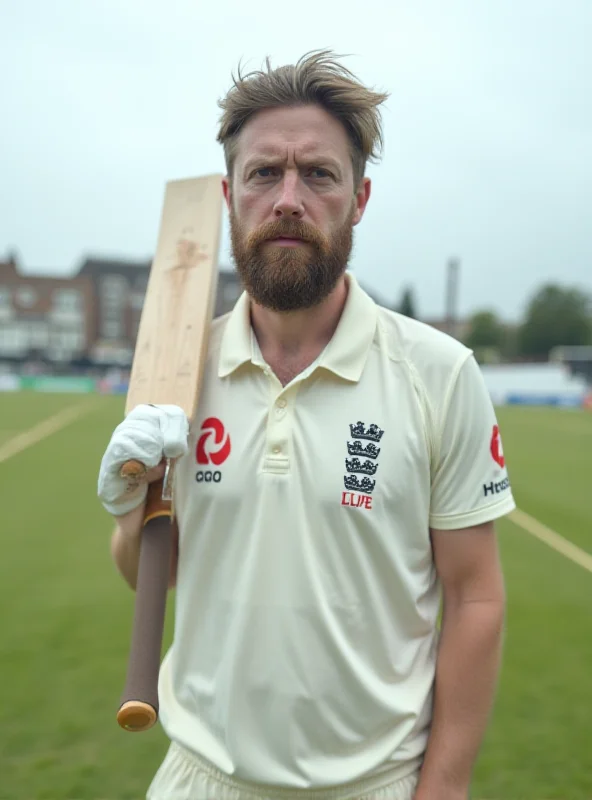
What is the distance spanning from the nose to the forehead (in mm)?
61

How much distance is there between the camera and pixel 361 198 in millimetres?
1821

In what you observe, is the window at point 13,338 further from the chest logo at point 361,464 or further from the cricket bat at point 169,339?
the chest logo at point 361,464

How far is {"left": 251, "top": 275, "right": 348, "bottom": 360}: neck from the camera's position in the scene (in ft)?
5.91

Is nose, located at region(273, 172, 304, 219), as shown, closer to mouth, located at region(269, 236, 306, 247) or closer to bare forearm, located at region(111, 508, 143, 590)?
mouth, located at region(269, 236, 306, 247)

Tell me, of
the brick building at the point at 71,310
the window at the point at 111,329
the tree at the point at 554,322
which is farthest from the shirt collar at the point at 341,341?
the window at the point at 111,329

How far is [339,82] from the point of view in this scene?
1.67 meters

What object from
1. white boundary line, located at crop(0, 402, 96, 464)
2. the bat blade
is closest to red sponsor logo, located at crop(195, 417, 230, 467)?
the bat blade

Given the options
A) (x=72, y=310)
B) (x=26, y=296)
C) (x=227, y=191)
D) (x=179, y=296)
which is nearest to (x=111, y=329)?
(x=72, y=310)

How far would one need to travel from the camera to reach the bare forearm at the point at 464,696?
1.61 m

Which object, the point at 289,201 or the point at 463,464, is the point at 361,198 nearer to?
the point at 289,201

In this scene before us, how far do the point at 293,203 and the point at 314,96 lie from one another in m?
0.26

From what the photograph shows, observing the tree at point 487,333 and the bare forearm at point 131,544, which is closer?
the bare forearm at point 131,544

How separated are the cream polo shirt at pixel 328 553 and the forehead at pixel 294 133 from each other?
425 mm

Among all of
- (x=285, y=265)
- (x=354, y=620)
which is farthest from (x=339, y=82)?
(x=354, y=620)
